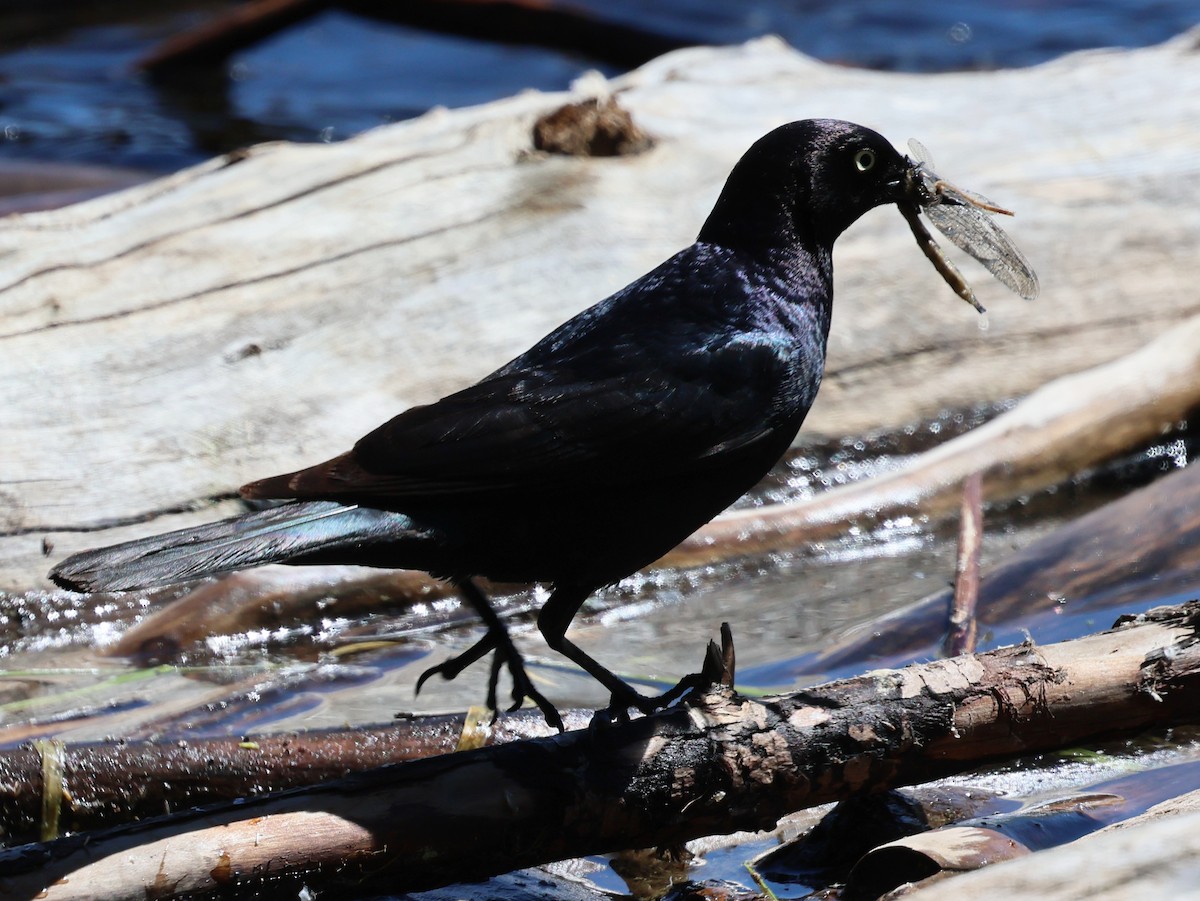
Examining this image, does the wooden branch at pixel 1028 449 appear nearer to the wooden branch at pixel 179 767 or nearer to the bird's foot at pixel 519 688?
the bird's foot at pixel 519 688

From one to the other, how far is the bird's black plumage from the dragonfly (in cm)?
25

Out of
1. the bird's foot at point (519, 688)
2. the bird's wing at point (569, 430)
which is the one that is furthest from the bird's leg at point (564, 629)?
the bird's wing at point (569, 430)

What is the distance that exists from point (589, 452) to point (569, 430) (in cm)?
6

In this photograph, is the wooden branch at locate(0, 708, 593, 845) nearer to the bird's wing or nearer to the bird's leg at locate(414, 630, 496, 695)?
the bird's leg at locate(414, 630, 496, 695)

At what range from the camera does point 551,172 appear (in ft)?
16.6

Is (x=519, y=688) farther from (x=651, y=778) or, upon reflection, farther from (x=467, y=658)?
(x=651, y=778)

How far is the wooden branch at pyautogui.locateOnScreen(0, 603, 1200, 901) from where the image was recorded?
234cm

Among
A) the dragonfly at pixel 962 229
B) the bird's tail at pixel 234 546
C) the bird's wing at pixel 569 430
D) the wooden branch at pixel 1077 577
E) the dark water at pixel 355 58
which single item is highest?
the dark water at pixel 355 58

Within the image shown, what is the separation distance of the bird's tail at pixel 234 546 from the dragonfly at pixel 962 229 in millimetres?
1431

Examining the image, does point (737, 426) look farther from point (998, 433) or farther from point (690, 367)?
point (998, 433)

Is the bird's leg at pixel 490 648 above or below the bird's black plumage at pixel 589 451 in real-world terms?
below

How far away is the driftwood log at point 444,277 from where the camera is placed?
4324mm

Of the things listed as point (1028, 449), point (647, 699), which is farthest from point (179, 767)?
point (1028, 449)

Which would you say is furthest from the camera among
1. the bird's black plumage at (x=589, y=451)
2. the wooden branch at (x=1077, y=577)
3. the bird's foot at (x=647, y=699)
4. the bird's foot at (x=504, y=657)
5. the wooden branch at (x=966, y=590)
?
the wooden branch at (x=1077, y=577)
